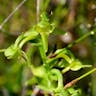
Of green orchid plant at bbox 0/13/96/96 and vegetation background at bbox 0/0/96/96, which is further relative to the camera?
vegetation background at bbox 0/0/96/96

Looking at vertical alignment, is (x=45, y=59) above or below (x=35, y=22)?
below

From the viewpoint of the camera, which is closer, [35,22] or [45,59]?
[45,59]

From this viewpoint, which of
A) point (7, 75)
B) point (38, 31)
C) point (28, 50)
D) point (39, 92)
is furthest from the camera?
point (7, 75)

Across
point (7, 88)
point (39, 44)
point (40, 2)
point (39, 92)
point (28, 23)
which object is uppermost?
point (28, 23)

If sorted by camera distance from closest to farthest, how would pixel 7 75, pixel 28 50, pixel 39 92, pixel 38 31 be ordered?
pixel 38 31, pixel 39 92, pixel 28 50, pixel 7 75

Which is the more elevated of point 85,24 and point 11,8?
point 11,8

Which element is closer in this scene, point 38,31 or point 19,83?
point 38,31

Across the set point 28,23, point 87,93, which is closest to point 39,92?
point 87,93

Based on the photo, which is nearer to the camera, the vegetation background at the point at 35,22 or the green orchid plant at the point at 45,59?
the green orchid plant at the point at 45,59

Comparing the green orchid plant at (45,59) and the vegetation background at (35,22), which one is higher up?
the vegetation background at (35,22)

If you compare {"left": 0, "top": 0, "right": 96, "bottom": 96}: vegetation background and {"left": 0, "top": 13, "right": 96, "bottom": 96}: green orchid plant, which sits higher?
{"left": 0, "top": 0, "right": 96, "bottom": 96}: vegetation background

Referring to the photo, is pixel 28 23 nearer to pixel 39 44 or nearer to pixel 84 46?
pixel 84 46
